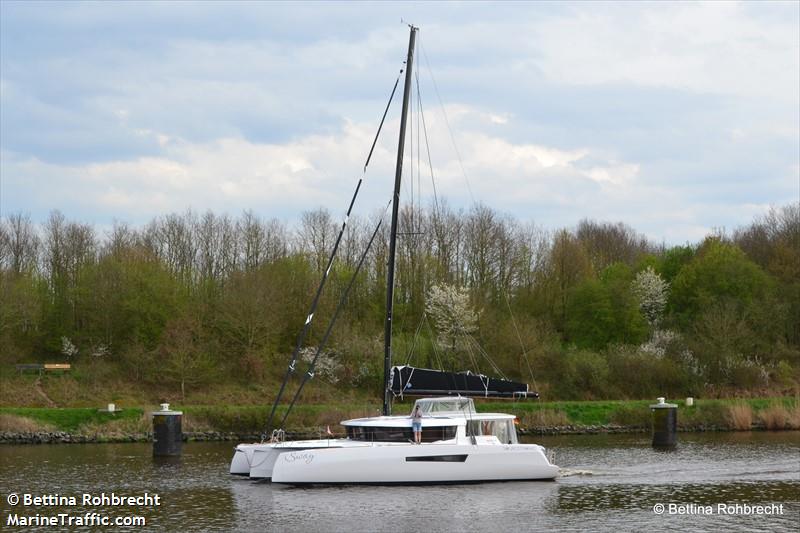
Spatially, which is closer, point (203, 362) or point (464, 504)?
point (464, 504)

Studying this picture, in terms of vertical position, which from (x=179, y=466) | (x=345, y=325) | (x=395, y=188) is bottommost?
(x=179, y=466)

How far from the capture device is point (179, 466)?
131ft

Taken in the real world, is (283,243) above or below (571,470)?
above

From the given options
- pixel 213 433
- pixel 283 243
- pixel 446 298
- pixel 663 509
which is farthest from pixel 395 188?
pixel 283 243

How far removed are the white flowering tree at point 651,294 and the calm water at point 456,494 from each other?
41453 millimetres

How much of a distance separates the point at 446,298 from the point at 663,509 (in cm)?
4324

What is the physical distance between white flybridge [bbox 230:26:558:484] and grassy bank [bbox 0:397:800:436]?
19.0m

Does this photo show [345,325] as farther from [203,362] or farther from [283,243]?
[283,243]

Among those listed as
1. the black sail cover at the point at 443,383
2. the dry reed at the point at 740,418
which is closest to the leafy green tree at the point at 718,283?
the dry reed at the point at 740,418

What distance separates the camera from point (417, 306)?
7569 centimetres

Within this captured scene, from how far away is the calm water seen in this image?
2655 cm

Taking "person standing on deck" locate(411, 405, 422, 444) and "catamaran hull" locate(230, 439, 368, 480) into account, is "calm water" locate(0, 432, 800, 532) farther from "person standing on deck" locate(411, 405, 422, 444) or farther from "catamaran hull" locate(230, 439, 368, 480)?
"person standing on deck" locate(411, 405, 422, 444)

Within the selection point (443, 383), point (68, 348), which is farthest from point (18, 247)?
point (443, 383)

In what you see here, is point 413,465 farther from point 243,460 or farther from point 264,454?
point 243,460
